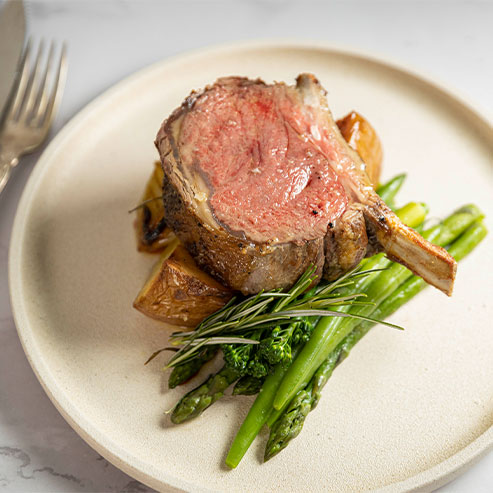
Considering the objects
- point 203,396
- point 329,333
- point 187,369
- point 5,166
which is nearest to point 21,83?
point 5,166

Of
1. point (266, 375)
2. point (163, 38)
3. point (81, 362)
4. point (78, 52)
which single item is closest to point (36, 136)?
point (78, 52)

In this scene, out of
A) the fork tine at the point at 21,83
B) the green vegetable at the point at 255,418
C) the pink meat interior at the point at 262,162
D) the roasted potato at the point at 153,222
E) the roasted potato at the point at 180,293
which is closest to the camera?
the green vegetable at the point at 255,418

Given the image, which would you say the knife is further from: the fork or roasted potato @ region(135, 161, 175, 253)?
roasted potato @ region(135, 161, 175, 253)

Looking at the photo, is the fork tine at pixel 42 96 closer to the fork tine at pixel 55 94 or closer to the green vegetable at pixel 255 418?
the fork tine at pixel 55 94

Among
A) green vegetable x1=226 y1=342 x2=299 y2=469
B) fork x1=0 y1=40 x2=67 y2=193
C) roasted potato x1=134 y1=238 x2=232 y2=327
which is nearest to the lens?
green vegetable x1=226 y1=342 x2=299 y2=469

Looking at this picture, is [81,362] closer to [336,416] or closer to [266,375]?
[266,375]

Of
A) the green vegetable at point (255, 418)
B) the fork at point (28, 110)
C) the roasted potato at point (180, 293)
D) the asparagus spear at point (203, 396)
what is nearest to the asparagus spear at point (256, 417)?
the green vegetable at point (255, 418)

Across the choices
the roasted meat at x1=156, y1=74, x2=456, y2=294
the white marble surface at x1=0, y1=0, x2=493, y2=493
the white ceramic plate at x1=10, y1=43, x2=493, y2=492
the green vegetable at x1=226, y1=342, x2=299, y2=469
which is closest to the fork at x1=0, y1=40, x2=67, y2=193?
the white marble surface at x1=0, y1=0, x2=493, y2=493
